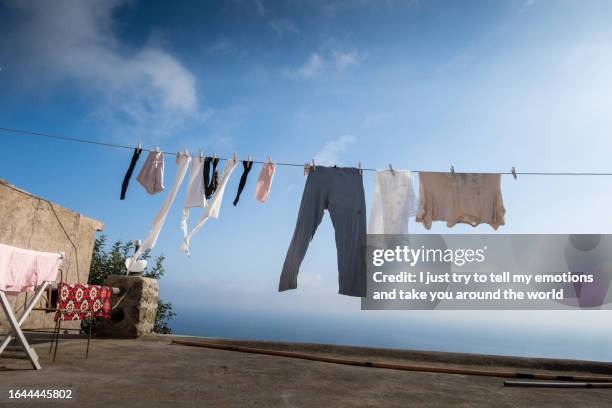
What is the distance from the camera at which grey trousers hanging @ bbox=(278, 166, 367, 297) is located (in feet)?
21.0

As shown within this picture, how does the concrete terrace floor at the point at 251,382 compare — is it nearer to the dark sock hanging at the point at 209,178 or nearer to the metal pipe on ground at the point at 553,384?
the metal pipe on ground at the point at 553,384

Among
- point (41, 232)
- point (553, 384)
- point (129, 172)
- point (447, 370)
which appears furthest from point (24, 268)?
point (553, 384)

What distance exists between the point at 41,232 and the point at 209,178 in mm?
3163

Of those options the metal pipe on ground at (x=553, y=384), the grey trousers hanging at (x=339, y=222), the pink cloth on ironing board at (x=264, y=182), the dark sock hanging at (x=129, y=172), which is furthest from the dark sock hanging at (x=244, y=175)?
the metal pipe on ground at (x=553, y=384)

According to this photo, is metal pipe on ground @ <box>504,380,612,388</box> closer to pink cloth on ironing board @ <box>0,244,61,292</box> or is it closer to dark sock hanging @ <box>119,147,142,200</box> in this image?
pink cloth on ironing board @ <box>0,244,61,292</box>

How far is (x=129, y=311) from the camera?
246 inches

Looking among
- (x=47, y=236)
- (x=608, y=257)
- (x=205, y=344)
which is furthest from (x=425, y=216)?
(x=47, y=236)

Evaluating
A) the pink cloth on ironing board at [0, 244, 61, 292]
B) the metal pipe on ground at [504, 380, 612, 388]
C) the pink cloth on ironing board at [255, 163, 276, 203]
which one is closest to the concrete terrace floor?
the metal pipe on ground at [504, 380, 612, 388]

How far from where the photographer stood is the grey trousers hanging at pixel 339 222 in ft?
21.0

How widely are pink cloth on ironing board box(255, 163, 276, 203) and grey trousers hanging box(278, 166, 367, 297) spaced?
Answer: 0.68 m

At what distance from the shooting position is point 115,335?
6.22 metres

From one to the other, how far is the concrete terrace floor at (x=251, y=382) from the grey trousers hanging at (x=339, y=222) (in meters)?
1.65

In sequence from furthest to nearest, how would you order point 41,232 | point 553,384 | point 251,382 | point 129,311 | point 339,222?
point 41,232, point 339,222, point 129,311, point 553,384, point 251,382

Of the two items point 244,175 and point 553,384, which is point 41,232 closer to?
point 244,175
